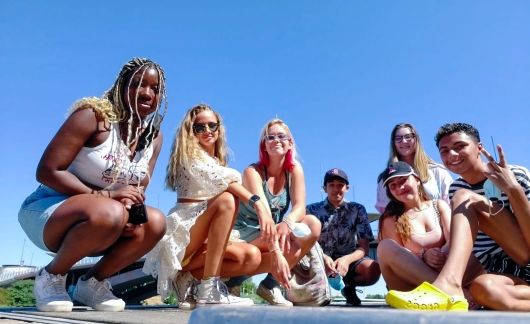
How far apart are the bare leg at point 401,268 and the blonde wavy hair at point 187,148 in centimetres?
155

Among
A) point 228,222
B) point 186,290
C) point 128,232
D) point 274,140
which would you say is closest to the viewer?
point 128,232

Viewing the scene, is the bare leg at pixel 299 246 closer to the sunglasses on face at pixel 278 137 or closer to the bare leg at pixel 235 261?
the bare leg at pixel 235 261

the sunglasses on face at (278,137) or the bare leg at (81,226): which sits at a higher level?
the sunglasses on face at (278,137)

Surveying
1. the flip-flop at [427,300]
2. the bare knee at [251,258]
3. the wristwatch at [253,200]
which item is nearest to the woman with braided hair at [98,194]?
the wristwatch at [253,200]

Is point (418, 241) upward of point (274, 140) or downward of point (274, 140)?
downward

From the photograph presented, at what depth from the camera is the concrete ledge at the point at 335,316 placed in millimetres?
826

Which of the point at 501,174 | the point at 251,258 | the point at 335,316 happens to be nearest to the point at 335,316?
the point at 335,316

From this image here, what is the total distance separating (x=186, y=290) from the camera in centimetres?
377

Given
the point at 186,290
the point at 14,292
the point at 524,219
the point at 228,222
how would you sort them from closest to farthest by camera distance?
the point at 524,219 → the point at 228,222 → the point at 186,290 → the point at 14,292

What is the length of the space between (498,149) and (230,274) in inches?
89.5

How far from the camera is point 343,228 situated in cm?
508

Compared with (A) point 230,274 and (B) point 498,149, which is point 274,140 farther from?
(B) point 498,149

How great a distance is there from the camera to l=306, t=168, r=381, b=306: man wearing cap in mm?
4793

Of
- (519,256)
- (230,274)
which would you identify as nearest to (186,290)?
(230,274)
